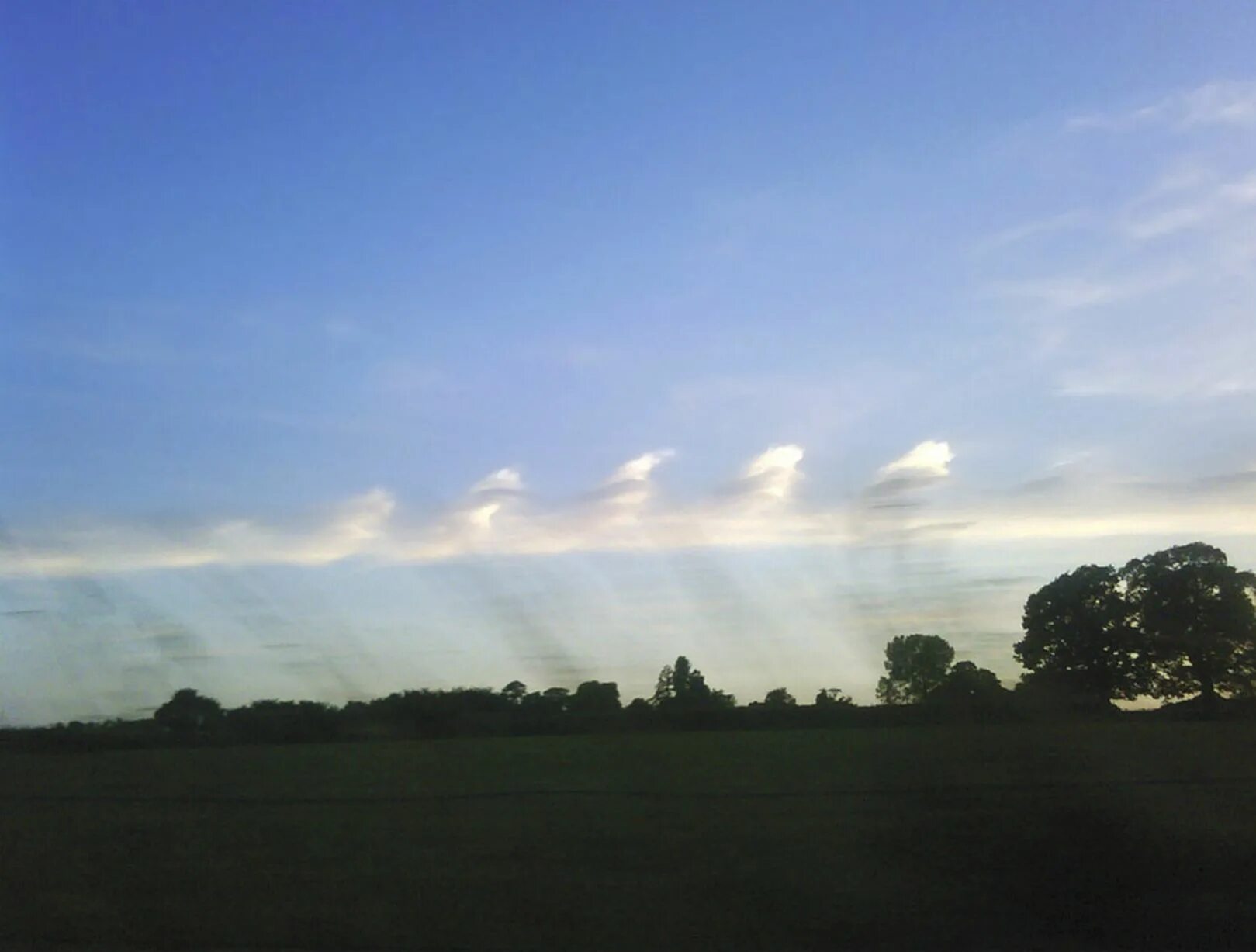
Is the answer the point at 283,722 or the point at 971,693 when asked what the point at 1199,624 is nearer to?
the point at 971,693

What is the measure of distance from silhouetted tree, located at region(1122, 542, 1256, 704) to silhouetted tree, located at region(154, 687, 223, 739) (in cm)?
1189

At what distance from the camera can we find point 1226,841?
8469 mm

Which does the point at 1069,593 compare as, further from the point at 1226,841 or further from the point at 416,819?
the point at 416,819

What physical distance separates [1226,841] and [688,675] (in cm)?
772

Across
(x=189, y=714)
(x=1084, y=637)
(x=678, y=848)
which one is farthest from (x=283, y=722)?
(x=1084, y=637)

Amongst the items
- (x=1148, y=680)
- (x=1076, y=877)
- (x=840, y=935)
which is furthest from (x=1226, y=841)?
(x=1148, y=680)

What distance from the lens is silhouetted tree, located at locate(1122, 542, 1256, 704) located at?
1314 centimetres

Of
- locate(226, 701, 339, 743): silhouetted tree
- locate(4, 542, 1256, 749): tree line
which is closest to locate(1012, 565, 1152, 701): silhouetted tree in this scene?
locate(4, 542, 1256, 749): tree line

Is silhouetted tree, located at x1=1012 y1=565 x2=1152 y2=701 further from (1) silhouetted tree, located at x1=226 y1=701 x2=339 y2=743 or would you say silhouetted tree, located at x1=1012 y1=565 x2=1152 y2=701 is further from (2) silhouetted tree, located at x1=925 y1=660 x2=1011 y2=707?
(1) silhouetted tree, located at x1=226 y1=701 x2=339 y2=743

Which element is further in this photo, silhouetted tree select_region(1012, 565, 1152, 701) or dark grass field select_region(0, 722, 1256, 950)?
silhouetted tree select_region(1012, 565, 1152, 701)

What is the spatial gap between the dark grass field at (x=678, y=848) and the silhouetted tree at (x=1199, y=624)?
1.66 meters

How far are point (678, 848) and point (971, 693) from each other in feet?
18.5

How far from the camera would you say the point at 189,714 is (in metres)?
15.0

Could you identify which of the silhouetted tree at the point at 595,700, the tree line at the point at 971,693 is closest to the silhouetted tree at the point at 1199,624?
the tree line at the point at 971,693
